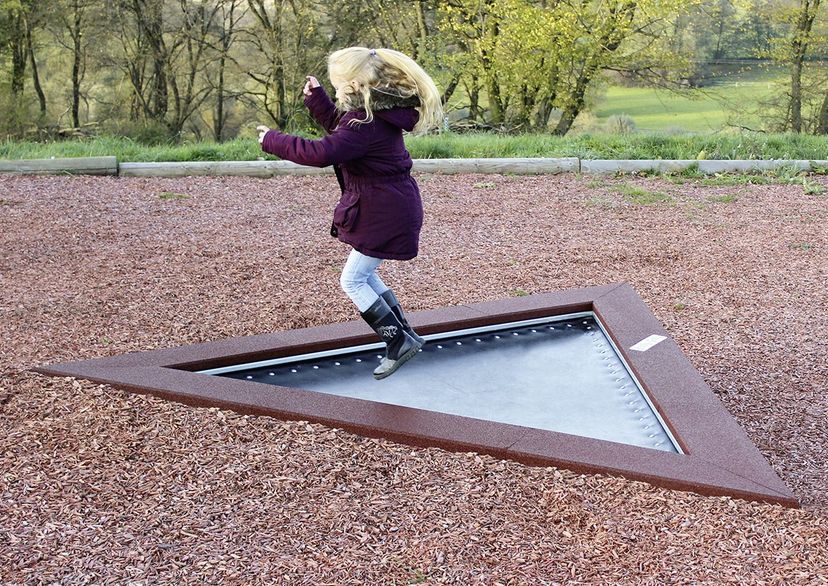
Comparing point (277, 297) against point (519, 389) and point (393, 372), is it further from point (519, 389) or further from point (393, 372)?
point (519, 389)

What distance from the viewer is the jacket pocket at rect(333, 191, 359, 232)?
3.47 meters

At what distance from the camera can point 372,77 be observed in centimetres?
334

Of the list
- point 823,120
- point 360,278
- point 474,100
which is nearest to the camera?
point 360,278

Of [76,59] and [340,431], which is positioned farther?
[76,59]

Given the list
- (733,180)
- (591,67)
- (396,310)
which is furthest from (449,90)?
(396,310)

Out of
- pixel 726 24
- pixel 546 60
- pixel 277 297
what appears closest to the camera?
pixel 277 297

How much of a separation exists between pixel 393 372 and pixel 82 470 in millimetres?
1270

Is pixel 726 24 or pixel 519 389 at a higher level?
pixel 726 24

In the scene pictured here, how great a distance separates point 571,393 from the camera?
144 inches

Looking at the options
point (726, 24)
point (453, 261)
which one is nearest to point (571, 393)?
point (453, 261)

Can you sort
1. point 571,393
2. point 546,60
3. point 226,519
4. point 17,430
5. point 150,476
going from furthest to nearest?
point 546,60 → point 571,393 → point 17,430 → point 150,476 → point 226,519

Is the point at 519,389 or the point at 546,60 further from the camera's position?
the point at 546,60

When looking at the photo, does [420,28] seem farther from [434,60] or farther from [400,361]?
[400,361]

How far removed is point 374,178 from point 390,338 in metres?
0.66
